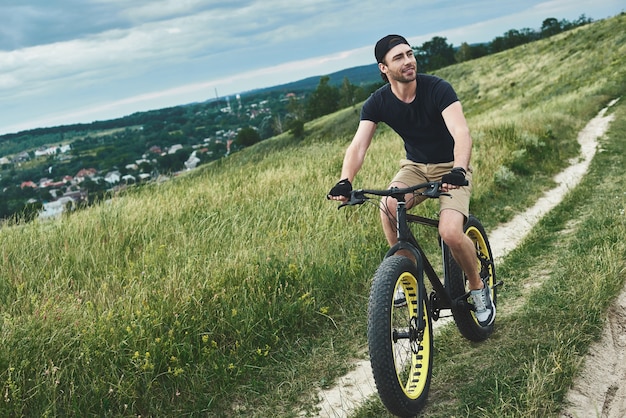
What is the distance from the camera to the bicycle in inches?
144

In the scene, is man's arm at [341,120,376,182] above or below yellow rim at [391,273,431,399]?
above

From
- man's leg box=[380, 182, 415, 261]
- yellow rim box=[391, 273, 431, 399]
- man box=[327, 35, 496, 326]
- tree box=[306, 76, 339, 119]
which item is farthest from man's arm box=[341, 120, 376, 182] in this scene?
tree box=[306, 76, 339, 119]

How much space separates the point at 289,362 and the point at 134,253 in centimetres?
266

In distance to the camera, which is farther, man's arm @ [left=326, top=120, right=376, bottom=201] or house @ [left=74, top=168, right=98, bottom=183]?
A: house @ [left=74, top=168, right=98, bottom=183]

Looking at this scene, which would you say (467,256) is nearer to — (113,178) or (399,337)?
(399,337)

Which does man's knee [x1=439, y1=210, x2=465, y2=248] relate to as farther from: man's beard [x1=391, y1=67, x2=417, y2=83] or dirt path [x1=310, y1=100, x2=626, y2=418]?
dirt path [x1=310, y1=100, x2=626, y2=418]

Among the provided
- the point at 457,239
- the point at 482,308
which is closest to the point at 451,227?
the point at 457,239

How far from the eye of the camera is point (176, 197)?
9.27m

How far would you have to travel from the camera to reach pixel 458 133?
14.6 feet

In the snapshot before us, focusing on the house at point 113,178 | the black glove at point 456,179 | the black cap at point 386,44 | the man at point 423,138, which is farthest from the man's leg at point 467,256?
the house at point 113,178

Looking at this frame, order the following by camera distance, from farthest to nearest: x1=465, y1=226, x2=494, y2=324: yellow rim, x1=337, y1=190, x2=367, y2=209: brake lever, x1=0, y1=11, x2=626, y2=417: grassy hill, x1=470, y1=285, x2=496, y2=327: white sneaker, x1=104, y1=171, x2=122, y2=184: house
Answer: x1=104, y1=171, x2=122, y2=184: house < x1=465, y1=226, x2=494, y2=324: yellow rim < x1=470, y1=285, x2=496, y2=327: white sneaker < x1=0, y1=11, x2=626, y2=417: grassy hill < x1=337, y1=190, x2=367, y2=209: brake lever

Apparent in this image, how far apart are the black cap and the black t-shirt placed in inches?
11.5

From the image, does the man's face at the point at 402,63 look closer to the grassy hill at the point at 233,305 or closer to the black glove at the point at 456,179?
the black glove at the point at 456,179

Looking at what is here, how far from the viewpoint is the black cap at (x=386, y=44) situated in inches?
181
